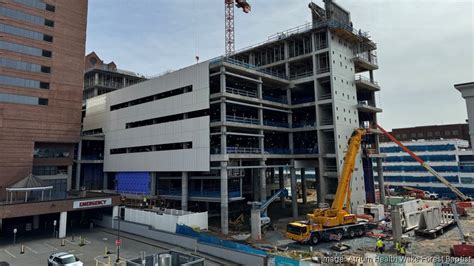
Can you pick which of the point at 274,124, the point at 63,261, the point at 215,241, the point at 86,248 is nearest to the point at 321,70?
the point at 274,124

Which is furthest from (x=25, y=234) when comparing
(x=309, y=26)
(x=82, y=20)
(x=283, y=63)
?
(x=309, y=26)

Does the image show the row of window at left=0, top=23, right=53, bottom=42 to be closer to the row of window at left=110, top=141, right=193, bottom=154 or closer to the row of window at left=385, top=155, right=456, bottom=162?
the row of window at left=110, top=141, right=193, bottom=154

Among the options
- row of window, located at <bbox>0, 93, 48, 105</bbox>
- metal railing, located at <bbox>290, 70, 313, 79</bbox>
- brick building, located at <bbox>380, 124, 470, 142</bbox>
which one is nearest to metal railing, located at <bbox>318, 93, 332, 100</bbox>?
metal railing, located at <bbox>290, 70, 313, 79</bbox>

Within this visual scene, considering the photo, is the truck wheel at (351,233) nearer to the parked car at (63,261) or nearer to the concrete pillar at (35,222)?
the parked car at (63,261)

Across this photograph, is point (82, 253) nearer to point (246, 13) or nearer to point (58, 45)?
point (58, 45)

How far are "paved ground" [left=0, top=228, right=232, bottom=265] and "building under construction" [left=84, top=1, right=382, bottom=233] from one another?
1134 cm

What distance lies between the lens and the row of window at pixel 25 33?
50.8 metres

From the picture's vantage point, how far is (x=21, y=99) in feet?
169

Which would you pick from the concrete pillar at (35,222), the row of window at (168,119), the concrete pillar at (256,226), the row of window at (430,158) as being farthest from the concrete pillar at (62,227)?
the row of window at (430,158)

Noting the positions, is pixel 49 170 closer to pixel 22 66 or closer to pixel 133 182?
pixel 133 182

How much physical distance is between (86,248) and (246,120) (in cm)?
3052

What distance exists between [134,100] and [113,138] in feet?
33.6

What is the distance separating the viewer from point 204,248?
107 ft

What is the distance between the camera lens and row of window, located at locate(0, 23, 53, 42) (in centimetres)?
5080
